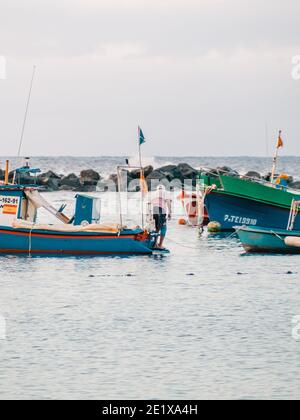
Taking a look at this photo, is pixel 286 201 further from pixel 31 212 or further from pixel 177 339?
pixel 177 339

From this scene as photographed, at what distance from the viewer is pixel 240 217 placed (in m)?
44.2

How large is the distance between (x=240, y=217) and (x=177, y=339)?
78.0ft

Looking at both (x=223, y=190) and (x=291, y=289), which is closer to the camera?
(x=291, y=289)

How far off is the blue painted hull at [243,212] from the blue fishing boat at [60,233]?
10334 mm

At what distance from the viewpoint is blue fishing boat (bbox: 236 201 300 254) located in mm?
35375

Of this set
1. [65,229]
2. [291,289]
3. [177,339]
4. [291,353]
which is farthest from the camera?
[65,229]

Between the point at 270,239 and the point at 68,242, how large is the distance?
7.11 meters

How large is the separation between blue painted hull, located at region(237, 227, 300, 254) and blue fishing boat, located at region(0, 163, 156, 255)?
369cm

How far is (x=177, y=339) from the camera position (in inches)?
816

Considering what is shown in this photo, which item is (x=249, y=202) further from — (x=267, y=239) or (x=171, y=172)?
(x=171, y=172)

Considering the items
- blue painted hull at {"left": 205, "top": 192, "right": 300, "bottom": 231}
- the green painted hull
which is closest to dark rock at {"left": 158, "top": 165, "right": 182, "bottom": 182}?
blue painted hull at {"left": 205, "top": 192, "right": 300, "bottom": 231}

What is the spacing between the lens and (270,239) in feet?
116
